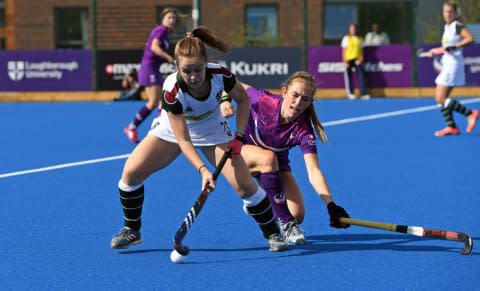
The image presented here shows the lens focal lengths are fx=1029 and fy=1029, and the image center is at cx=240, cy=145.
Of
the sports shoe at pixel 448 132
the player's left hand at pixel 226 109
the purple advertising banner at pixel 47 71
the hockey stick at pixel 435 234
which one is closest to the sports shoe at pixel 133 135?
the sports shoe at pixel 448 132

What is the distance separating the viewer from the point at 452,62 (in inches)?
520

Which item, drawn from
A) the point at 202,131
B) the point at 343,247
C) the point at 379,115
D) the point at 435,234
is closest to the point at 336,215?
the point at 343,247

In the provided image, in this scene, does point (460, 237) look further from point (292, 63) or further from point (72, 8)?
point (72, 8)

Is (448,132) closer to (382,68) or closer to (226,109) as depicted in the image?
(226,109)

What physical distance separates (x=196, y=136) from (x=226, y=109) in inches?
11.2

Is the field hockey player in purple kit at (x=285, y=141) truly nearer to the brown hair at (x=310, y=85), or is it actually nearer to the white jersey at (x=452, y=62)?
the brown hair at (x=310, y=85)

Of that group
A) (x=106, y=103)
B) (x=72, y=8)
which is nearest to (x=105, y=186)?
(x=106, y=103)

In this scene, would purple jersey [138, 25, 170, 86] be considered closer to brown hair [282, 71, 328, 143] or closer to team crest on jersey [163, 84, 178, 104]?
brown hair [282, 71, 328, 143]

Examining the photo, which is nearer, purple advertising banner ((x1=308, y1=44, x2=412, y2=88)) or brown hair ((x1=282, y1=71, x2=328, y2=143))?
brown hair ((x1=282, y1=71, x2=328, y2=143))

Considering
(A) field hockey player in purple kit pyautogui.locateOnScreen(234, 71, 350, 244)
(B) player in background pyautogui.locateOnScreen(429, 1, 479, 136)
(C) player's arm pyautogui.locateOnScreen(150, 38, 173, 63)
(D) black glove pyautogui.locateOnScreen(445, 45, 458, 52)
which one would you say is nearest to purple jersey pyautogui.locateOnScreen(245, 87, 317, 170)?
(A) field hockey player in purple kit pyautogui.locateOnScreen(234, 71, 350, 244)

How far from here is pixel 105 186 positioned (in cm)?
888

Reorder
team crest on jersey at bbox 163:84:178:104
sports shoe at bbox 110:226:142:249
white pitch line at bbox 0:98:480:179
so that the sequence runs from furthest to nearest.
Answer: white pitch line at bbox 0:98:480:179 → sports shoe at bbox 110:226:142:249 → team crest on jersey at bbox 163:84:178:104

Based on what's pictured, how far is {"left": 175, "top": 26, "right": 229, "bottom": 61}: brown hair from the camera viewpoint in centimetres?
533

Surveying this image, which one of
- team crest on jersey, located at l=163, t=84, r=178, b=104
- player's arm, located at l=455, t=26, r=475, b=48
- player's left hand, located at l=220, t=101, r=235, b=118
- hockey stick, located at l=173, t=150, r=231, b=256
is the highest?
player's arm, located at l=455, t=26, r=475, b=48
